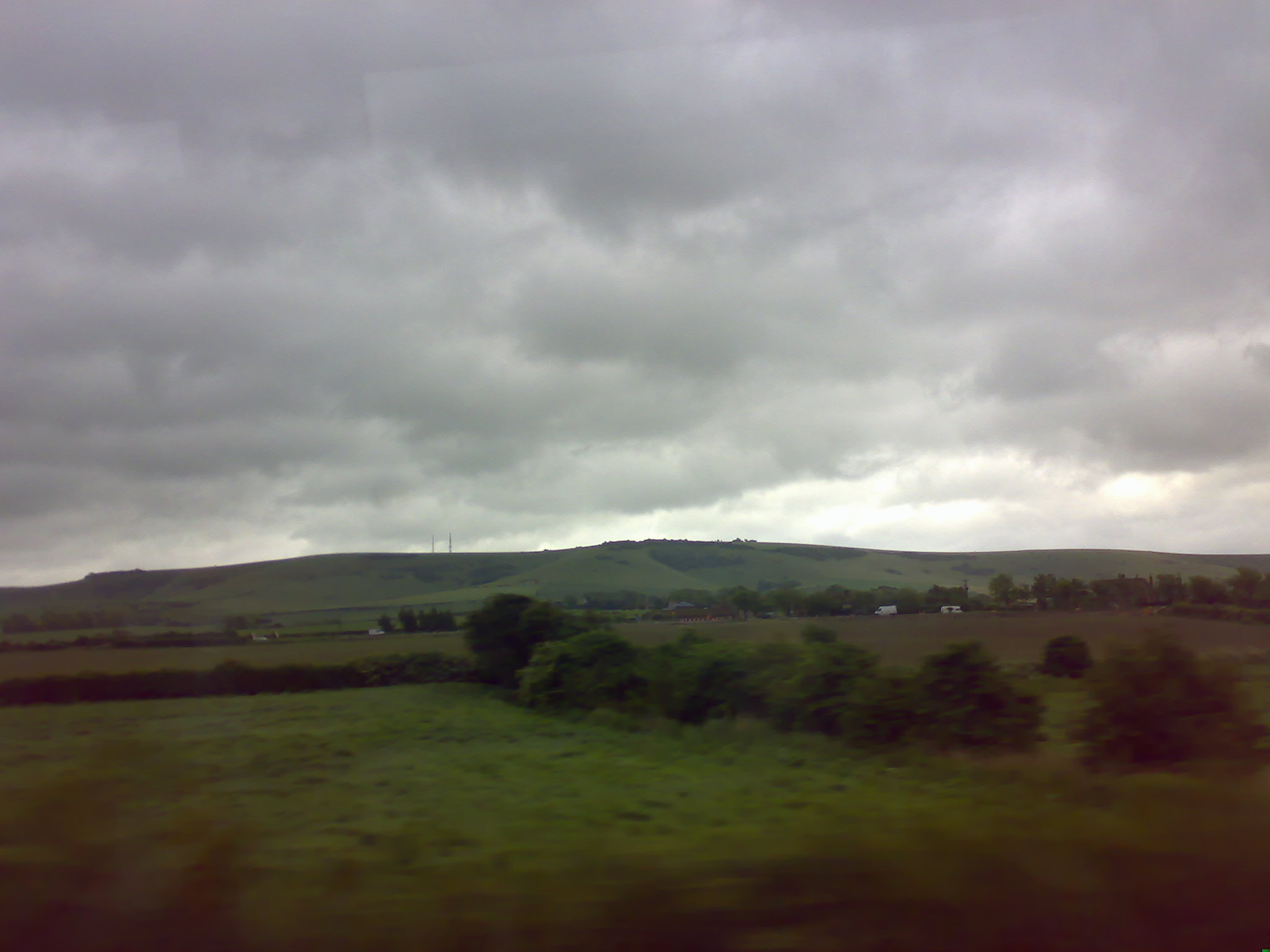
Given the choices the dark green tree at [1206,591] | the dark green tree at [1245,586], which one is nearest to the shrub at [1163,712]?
the dark green tree at [1245,586]

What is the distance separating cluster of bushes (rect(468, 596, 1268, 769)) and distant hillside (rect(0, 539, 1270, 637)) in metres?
8.02

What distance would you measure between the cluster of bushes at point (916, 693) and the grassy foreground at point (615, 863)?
7.91 ft

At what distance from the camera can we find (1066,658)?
49.5 ft

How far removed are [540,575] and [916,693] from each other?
3361cm

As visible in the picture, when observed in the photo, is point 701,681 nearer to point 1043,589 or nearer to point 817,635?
point 817,635

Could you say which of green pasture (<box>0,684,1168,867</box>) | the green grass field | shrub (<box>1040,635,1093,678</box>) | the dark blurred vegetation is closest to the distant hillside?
the green grass field

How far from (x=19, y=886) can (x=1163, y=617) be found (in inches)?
633

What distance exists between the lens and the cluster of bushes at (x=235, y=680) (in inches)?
746

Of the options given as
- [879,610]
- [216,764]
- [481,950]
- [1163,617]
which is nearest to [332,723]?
[216,764]

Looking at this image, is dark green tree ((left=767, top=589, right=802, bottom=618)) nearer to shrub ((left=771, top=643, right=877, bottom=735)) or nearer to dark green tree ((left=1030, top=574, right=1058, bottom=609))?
shrub ((left=771, top=643, right=877, bottom=735))

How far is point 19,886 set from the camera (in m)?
6.11

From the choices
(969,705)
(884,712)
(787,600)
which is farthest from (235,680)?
(969,705)

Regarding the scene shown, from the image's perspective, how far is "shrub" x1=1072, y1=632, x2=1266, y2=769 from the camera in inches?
440

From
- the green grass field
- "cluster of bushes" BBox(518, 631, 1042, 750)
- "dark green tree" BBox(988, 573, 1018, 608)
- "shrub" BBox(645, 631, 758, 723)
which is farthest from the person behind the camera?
"dark green tree" BBox(988, 573, 1018, 608)
